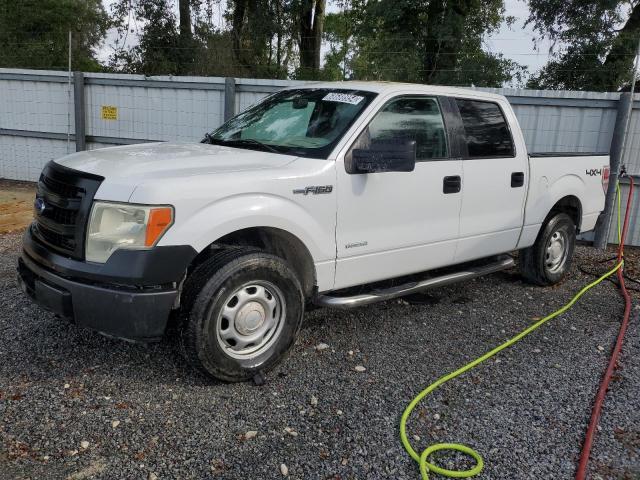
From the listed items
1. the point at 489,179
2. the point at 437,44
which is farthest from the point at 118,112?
the point at 437,44

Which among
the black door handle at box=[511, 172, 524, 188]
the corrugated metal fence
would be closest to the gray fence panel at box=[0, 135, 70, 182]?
the corrugated metal fence

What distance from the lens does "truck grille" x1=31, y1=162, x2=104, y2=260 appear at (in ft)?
10.5

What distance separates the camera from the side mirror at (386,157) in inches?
146

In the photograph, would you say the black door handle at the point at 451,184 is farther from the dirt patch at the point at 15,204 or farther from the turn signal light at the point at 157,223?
the dirt patch at the point at 15,204

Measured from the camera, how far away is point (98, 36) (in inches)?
1006

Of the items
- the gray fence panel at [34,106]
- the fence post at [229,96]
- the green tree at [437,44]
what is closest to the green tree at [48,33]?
the gray fence panel at [34,106]

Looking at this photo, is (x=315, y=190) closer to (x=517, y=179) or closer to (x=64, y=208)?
(x=64, y=208)

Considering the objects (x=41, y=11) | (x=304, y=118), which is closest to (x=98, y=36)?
(x=41, y=11)

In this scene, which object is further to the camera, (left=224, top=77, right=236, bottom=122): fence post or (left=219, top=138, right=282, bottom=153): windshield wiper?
(left=224, top=77, right=236, bottom=122): fence post

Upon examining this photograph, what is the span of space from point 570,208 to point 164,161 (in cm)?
450

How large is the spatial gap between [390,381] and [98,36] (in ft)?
86.1

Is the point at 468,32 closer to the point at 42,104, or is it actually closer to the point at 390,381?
the point at 42,104

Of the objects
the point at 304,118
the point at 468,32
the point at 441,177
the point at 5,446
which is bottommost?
the point at 5,446

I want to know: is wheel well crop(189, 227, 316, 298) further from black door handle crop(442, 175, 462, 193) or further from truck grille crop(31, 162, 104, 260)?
black door handle crop(442, 175, 462, 193)
